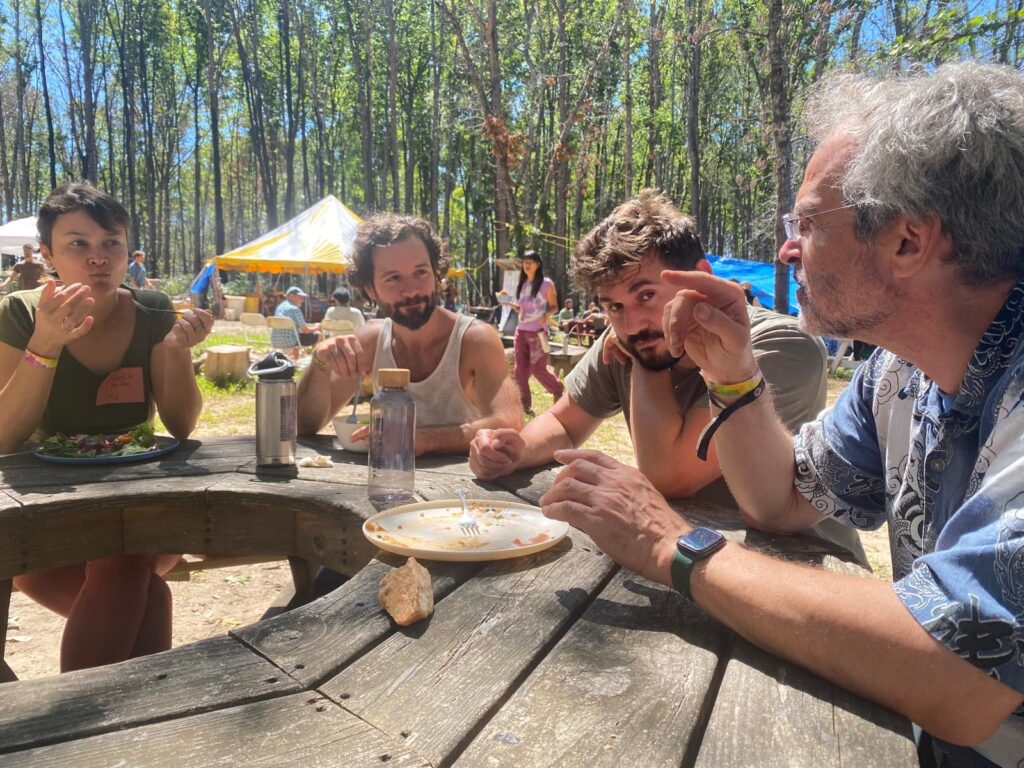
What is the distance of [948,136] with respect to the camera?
1.14 meters

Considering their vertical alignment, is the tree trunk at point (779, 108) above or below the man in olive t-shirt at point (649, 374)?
above

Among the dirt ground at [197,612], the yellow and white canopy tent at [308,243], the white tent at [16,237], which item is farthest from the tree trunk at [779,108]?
the white tent at [16,237]

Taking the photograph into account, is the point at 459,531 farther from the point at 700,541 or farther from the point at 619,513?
the point at 700,541

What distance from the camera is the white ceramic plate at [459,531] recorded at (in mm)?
1445

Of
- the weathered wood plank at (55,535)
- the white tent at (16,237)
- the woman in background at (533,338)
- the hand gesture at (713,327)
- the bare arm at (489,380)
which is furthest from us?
the white tent at (16,237)

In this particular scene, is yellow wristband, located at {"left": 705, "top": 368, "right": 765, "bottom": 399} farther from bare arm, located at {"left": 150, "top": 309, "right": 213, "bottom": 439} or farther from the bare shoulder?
bare arm, located at {"left": 150, "top": 309, "right": 213, "bottom": 439}

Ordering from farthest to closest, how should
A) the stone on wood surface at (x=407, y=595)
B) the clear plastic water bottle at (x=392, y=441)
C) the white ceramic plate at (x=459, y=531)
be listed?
the clear plastic water bottle at (x=392, y=441) → the white ceramic plate at (x=459, y=531) → the stone on wood surface at (x=407, y=595)

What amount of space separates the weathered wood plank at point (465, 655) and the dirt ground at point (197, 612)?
7.06 ft

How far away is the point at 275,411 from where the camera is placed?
2201mm

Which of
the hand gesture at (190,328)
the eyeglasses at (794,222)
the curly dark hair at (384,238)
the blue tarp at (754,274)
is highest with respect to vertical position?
the blue tarp at (754,274)

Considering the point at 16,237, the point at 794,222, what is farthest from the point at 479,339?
the point at 16,237

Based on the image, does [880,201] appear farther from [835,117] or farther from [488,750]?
[488,750]

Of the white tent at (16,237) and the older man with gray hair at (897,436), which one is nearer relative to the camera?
the older man with gray hair at (897,436)

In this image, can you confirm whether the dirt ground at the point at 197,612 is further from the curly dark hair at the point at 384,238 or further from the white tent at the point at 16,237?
the white tent at the point at 16,237
